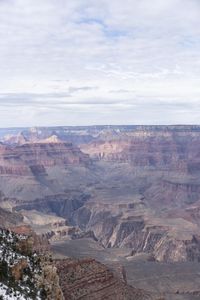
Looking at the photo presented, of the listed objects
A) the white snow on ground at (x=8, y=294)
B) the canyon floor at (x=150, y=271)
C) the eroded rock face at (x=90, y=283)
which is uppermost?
the white snow on ground at (x=8, y=294)

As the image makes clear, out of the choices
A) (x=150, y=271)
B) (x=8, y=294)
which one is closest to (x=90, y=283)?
(x=8, y=294)

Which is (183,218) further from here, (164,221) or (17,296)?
(17,296)

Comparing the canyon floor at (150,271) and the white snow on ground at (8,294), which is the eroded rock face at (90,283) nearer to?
the canyon floor at (150,271)

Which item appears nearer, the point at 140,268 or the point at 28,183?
the point at 140,268

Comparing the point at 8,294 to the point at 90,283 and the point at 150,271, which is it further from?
the point at 150,271

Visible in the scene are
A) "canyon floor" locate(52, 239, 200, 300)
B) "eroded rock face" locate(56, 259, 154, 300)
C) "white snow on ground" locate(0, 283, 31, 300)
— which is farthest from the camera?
"canyon floor" locate(52, 239, 200, 300)

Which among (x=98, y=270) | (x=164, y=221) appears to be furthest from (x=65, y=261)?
(x=164, y=221)

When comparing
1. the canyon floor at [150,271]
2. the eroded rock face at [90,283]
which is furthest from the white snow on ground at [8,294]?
the canyon floor at [150,271]

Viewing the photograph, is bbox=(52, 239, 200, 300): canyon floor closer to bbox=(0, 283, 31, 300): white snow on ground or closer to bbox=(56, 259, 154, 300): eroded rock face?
bbox=(56, 259, 154, 300): eroded rock face

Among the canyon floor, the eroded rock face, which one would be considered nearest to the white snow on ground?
the eroded rock face

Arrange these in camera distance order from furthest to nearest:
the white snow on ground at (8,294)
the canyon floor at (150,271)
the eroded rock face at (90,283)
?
the canyon floor at (150,271) → the eroded rock face at (90,283) → the white snow on ground at (8,294)

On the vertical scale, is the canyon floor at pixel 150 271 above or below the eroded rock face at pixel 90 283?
below
